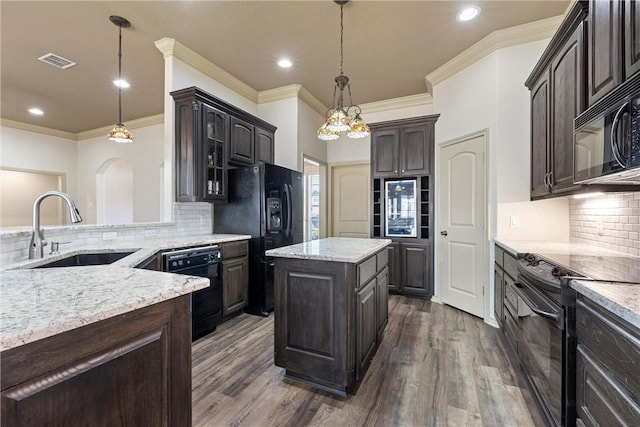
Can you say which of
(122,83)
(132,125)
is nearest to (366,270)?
(122,83)

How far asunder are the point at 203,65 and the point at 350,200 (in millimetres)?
3174

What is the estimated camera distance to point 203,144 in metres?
3.29

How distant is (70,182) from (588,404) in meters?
8.76

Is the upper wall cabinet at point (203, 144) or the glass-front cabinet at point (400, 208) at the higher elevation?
the upper wall cabinet at point (203, 144)

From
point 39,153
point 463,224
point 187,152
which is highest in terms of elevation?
point 39,153

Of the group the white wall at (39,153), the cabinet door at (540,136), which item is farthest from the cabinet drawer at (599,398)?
the white wall at (39,153)

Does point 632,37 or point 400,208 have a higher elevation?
point 632,37

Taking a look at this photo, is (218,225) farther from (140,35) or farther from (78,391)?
(78,391)

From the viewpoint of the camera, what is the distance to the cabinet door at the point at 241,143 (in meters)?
3.68

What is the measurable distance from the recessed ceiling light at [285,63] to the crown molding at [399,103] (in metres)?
1.76

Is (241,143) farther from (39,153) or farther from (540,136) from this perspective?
(39,153)

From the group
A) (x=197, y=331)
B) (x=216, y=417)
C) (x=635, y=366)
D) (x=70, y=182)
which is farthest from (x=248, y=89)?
(x=70, y=182)

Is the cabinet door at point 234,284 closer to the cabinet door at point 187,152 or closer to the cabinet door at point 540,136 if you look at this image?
the cabinet door at point 187,152

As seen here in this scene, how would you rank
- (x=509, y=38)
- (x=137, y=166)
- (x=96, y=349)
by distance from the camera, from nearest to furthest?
1. (x=96, y=349)
2. (x=509, y=38)
3. (x=137, y=166)
